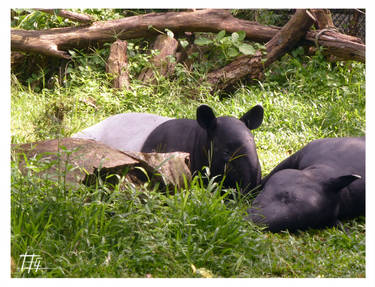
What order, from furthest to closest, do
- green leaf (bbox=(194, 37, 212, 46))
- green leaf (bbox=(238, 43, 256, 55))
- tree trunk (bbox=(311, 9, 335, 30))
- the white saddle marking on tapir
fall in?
tree trunk (bbox=(311, 9, 335, 30)) → green leaf (bbox=(238, 43, 256, 55)) → green leaf (bbox=(194, 37, 212, 46)) → the white saddle marking on tapir

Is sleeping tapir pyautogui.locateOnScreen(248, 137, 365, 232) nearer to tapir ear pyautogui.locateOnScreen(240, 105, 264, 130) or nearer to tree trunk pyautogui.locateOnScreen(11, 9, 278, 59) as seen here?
tapir ear pyautogui.locateOnScreen(240, 105, 264, 130)

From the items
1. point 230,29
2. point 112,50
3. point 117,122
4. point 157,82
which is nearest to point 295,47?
point 230,29

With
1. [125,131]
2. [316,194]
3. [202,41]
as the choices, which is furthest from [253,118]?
[202,41]

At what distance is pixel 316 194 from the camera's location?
4.95 m

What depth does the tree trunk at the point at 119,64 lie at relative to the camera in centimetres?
917

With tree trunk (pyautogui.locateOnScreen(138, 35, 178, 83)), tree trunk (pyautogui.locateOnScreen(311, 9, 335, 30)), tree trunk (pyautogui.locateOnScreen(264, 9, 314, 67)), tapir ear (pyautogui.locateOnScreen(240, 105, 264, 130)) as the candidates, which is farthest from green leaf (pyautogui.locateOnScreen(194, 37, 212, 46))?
tapir ear (pyautogui.locateOnScreen(240, 105, 264, 130))

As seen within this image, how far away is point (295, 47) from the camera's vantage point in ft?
32.6

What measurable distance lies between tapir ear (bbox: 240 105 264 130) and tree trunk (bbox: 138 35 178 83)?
12.4ft

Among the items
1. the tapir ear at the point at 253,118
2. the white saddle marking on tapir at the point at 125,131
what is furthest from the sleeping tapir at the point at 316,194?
the white saddle marking on tapir at the point at 125,131

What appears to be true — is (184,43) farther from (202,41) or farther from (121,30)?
(121,30)

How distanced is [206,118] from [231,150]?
0.45m

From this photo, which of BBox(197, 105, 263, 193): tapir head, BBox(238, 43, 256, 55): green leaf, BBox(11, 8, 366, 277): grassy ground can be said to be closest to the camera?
BBox(11, 8, 366, 277): grassy ground

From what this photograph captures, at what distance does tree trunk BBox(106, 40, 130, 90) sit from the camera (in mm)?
9172

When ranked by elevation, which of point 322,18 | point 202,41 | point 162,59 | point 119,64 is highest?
point 322,18
